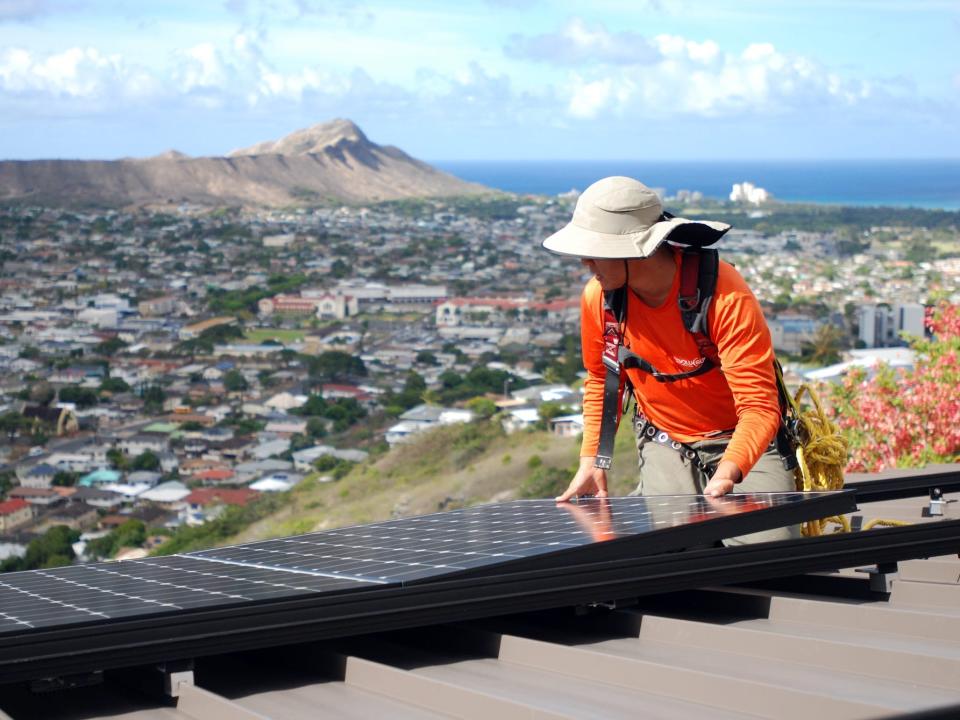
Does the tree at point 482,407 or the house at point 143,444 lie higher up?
the tree at point 482,407

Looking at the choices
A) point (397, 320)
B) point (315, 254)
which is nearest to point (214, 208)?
point (315, 254)

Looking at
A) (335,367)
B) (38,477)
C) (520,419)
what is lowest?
(38,477)

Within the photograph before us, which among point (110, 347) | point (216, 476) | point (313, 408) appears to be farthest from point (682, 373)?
point (110, 347)

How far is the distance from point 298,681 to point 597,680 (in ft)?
2.00

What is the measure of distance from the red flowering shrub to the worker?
474 centimetres

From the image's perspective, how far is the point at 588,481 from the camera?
13.8 feet

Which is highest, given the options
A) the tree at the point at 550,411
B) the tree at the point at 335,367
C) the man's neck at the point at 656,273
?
the man's neck at the point at 656,273

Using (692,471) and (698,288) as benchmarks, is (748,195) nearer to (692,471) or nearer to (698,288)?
(692,471)

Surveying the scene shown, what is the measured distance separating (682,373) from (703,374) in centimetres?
6

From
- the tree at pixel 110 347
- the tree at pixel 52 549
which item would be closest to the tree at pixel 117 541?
the tree at pixel 52 549

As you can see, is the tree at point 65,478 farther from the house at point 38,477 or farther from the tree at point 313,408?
the tree at point 313,408

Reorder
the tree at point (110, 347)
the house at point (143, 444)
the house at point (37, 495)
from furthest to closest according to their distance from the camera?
the tree at point (110, 347) < the house at point (143, 444) < the house at point (37, 495)

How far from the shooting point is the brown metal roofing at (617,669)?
7.72 feet

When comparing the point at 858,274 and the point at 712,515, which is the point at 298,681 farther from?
the point at 858,274
